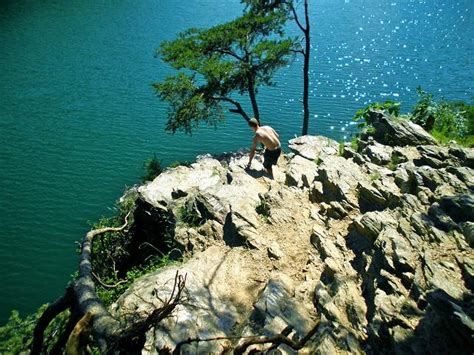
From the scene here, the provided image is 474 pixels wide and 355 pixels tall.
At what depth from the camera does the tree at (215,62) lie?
23734mm

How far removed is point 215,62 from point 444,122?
14.2 metres

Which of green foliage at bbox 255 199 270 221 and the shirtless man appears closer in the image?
green foliage at bbox 255 199 270 221

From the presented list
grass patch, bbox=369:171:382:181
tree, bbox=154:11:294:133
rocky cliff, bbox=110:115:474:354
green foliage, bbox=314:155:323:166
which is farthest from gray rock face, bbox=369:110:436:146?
tree, bbox=154:11:294:133

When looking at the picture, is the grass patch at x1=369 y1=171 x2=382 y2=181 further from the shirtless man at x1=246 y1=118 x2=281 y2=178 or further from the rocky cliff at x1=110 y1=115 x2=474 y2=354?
the shirtless man at x1=246 y1=118 x2=281 y2=178

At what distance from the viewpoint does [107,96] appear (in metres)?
37.0

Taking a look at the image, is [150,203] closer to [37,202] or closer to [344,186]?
[344,186]

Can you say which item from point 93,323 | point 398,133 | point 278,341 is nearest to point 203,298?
point 278,341

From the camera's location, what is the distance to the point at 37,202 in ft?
75.8

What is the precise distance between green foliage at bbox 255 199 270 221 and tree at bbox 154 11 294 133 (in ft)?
42.5

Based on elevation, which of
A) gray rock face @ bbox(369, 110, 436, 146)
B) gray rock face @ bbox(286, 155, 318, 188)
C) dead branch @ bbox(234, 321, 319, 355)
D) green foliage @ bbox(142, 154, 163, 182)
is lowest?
green foliage @ bbox(142, 154, 163, 182)

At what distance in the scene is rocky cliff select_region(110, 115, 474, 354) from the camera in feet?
23.1

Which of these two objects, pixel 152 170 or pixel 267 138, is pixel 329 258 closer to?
pixel 267 138

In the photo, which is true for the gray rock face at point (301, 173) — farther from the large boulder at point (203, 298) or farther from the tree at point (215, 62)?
the tree at point (215, 62)

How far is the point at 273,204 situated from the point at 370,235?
363cm
